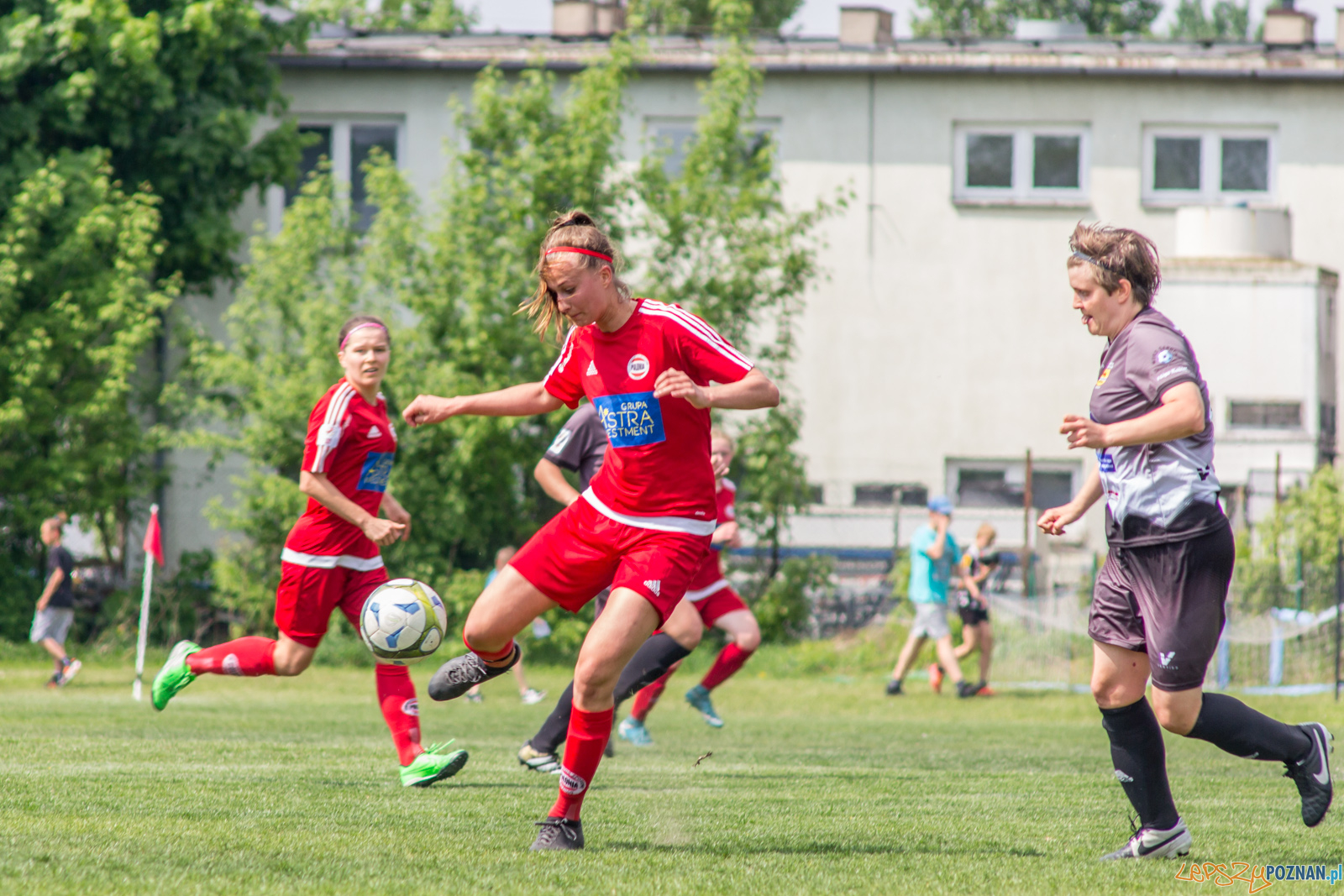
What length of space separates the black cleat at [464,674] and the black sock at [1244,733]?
2.56 m

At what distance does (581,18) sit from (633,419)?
21.5 metres

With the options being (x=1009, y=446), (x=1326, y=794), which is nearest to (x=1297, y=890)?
(x=1326, y=794)

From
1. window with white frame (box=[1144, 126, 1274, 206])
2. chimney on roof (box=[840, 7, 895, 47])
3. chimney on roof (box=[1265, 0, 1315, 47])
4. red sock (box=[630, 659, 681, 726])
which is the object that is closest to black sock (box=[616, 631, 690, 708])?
red sock (box=[630, 659, 681, 726])

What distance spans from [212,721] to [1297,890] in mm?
7940

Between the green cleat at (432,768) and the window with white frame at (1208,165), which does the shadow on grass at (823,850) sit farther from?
the window with white frame at (1208,165)

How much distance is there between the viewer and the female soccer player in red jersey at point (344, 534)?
6.73m

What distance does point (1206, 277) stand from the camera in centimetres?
2062

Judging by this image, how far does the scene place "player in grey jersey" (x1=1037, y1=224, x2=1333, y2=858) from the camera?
4.71 m

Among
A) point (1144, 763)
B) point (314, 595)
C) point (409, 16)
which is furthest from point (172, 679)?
point (409, 16)

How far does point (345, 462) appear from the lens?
687 cm

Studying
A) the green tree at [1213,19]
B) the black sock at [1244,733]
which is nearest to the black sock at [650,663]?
the black sock at [1244,733]

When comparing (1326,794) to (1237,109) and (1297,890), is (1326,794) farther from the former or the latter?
(1237,109)

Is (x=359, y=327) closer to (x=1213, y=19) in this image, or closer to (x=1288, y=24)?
(x=1288, y=24)

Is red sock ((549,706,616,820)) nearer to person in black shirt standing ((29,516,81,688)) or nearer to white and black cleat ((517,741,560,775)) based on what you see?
white and black cleat ((517,741,560,775))
